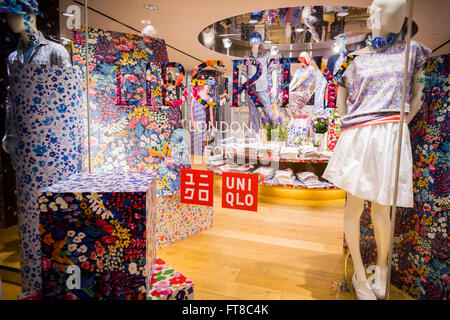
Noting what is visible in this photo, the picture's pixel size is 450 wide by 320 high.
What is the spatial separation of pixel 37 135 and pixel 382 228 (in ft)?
6.28

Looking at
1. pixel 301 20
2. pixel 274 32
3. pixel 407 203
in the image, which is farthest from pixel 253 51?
pixel 407 203

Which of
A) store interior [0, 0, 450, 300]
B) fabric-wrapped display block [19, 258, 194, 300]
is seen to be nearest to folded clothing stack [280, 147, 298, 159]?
store interior [0, 0, 450, 300]

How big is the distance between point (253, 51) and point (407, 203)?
8.58 feet

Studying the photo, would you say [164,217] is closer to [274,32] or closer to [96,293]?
[96,293]

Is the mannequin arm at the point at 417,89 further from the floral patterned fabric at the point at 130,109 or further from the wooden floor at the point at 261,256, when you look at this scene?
the floral patterned fabric at the point at 130,109

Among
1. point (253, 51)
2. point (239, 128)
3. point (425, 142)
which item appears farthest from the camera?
point (253, 51)

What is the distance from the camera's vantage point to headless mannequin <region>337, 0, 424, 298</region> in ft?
4.40

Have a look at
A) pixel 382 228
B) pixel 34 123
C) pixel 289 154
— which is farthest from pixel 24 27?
pixel 289 154

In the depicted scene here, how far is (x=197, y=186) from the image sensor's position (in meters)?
1.95

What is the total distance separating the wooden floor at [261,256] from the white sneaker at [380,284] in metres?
0.16

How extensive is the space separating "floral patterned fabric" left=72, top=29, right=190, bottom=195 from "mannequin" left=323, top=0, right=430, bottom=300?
137 centimetres

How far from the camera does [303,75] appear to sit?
2.02 m

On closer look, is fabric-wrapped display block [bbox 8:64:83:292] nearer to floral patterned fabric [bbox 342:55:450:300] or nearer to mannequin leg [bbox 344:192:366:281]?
mannequin leg [bbox 344:192:366:281]

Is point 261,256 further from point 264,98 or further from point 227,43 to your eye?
point 227,43
